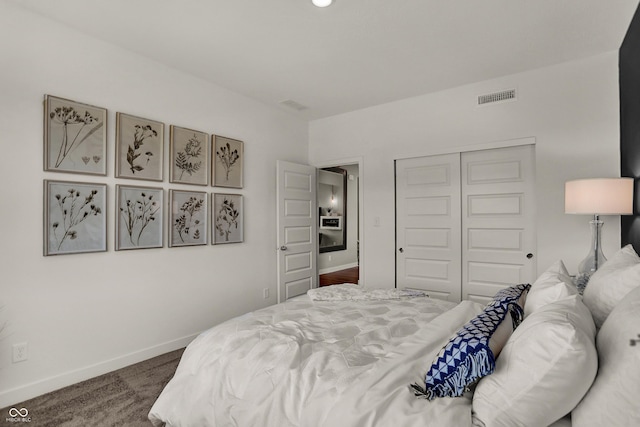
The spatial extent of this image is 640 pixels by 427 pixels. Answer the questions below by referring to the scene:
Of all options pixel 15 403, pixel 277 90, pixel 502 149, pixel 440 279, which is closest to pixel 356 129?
pixel 277 90

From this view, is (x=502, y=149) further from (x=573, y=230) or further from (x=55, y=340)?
(x=55, y=340)

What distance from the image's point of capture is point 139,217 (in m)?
3.04

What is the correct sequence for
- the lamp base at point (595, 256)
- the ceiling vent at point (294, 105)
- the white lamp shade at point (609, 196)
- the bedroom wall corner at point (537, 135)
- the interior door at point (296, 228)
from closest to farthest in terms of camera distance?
the white lamp shade at point (609, 196) → the lamp base at point (595, 256) → the bedroom wall corner at point (537, 135) → the ceiling vent at point (294, 105) → the interior door at point (296, 228)

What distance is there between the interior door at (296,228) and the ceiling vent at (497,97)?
7.56ft

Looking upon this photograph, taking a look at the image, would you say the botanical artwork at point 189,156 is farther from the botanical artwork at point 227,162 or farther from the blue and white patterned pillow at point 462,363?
the blue and white patterned pillow at point 462,363

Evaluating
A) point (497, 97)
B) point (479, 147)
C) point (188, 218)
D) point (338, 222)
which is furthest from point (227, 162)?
point (338, 222)

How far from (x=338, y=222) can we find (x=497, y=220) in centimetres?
389

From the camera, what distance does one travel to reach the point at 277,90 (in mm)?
3887

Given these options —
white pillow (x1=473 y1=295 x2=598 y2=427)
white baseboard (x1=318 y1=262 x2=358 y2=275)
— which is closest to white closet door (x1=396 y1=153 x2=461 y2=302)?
white baseboard (x1=318 y1=262 x2=358 y2=275)

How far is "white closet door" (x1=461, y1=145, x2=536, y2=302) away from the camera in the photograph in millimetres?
3508

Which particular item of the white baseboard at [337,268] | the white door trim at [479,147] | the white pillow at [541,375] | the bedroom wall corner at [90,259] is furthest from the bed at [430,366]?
the white baseboard at [337,268]

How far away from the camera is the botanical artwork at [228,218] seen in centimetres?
370

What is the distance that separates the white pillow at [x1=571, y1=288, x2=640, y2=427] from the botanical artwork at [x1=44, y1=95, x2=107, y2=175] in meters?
3.25

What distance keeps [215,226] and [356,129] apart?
89.9 inches
